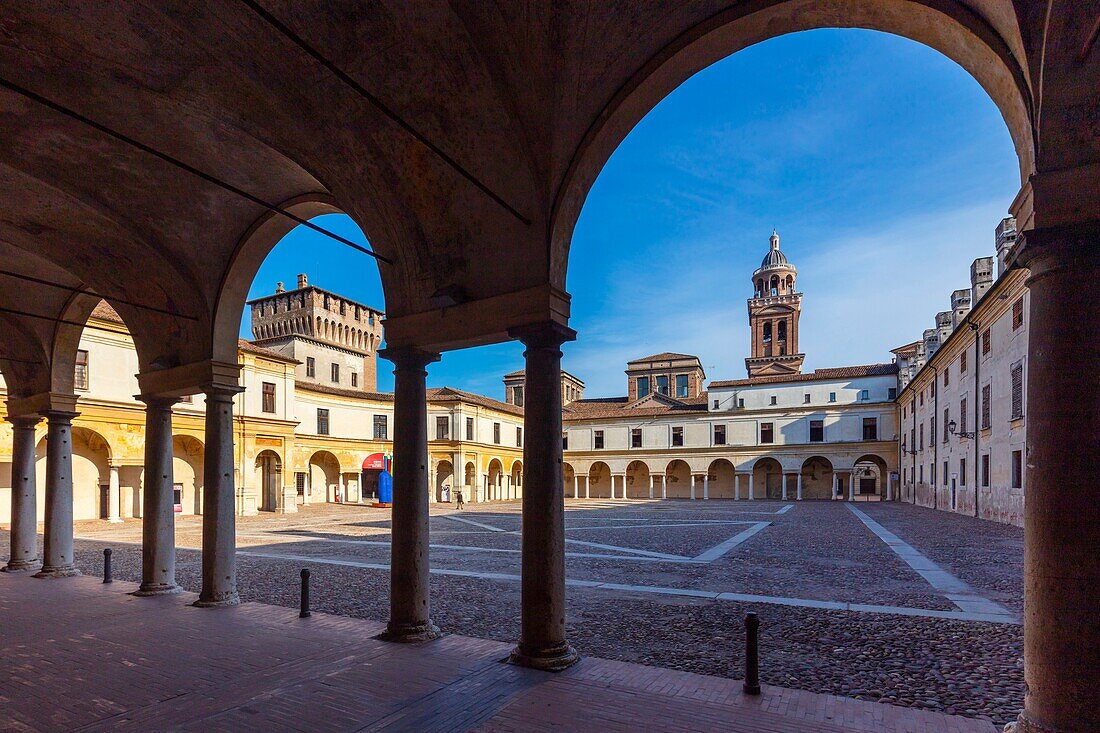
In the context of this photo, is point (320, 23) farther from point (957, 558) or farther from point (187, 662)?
point (957, 558)

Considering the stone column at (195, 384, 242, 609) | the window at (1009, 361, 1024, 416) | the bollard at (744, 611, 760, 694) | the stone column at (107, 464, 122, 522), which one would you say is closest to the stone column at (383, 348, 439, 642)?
the stone column at (195, 384, 242, 609)

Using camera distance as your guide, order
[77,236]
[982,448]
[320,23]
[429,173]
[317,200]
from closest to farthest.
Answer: [320,23] → [429,173] → [317,200] → [77,236] → [982,448]

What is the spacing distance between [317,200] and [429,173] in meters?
2.03

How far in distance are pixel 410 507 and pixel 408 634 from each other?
136 cm

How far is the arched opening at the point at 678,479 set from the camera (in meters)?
55.6

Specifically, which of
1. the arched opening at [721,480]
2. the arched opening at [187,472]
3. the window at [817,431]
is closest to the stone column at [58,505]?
the arched opening at [187,472]

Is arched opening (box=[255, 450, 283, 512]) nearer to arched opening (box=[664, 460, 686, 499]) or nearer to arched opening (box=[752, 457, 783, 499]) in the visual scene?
arched opening (box=[664, 460, 686, 499])

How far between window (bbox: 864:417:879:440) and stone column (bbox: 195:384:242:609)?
161 feet

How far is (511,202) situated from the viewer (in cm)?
635

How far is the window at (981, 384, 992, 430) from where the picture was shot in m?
24.4

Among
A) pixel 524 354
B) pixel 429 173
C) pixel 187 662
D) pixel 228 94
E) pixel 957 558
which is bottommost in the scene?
pixel 957 558

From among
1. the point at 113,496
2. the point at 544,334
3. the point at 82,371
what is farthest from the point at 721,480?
the point at 544,334

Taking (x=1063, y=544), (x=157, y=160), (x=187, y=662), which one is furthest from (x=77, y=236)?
(x=1063, y=544)

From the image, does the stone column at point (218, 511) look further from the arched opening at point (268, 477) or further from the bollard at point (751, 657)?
the arched opening at point (268, 477)
